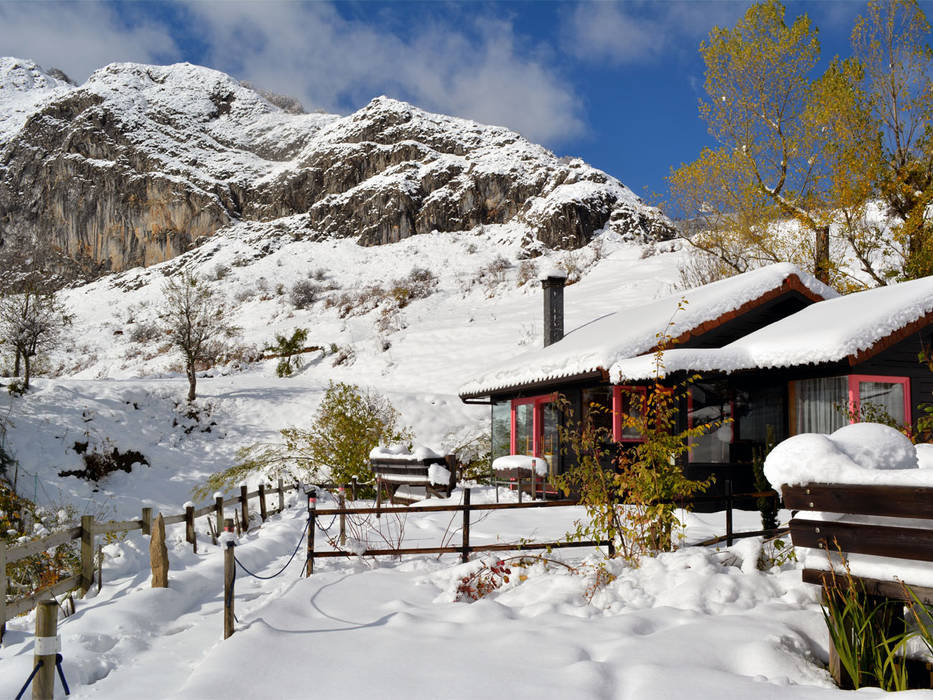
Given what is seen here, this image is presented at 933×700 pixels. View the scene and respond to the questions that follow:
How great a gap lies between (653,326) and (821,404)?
3.17m

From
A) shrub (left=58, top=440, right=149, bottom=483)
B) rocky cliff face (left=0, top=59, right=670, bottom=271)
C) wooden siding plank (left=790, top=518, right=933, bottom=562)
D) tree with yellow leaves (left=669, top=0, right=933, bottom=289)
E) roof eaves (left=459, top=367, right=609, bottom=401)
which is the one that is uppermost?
rocky cliff face (left=0, top=59, right=670, bottom=271)

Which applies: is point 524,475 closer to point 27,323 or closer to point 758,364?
point 758,364

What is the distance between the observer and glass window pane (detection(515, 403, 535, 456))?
54.6 ft

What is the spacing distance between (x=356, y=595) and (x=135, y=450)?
18.3m

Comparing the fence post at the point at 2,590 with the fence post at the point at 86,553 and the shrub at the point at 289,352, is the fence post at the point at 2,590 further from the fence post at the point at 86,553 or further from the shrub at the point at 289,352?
the shrub at the point at 289,352

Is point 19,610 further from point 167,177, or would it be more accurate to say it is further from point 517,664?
point 167,177

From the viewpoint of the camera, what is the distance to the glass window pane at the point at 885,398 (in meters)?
10.5

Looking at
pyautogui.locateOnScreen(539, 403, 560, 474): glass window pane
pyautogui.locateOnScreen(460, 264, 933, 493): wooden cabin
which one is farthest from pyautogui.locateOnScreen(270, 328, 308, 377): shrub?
pyautogui.locateOnScreen(539, 403, 560, 474): glass window pane

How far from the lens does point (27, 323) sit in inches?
Result: 939

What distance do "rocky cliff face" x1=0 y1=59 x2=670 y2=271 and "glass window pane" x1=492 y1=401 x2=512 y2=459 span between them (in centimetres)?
3525

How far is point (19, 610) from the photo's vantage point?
20.6 ft

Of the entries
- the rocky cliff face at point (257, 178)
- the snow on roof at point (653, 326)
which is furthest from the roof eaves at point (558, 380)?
the rocky cliff face at point (257, 178)

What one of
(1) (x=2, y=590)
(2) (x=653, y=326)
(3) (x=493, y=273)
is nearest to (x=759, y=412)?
(2) (x=653, y=326)

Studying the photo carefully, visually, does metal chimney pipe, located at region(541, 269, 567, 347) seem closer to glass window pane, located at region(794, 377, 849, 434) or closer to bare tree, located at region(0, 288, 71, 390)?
glass window pane, located at region(794, 377, 849, 434)
